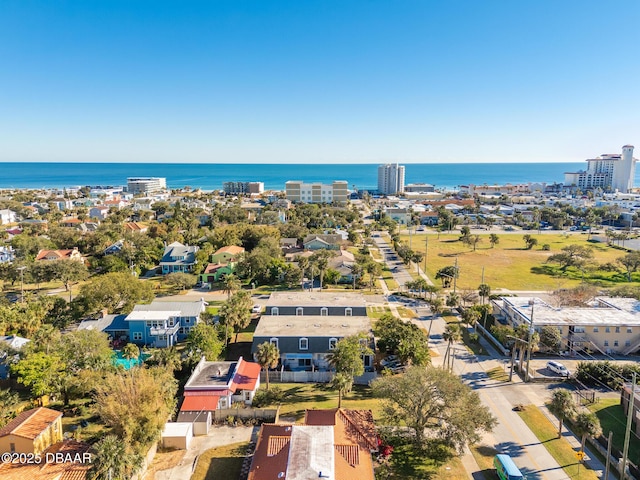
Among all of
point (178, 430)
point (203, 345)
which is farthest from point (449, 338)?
point (178, 430)

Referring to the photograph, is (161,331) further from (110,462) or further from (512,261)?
(512,261)

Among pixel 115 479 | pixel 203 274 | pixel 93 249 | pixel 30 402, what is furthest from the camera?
pixel 93 249

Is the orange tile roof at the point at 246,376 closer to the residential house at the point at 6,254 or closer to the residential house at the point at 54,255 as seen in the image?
the residential house at the point at 54,255

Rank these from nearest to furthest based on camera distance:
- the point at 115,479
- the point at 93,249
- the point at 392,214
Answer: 1. the point at 115,479
2. the point at 93,249
3. the point at 392,214

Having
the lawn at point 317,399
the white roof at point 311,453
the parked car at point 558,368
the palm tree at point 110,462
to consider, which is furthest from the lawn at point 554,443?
the palm tree at point 110,462

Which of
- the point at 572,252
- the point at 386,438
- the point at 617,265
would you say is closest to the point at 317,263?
the point at 386,438

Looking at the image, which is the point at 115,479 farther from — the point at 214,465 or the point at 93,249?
the point at 93,249
